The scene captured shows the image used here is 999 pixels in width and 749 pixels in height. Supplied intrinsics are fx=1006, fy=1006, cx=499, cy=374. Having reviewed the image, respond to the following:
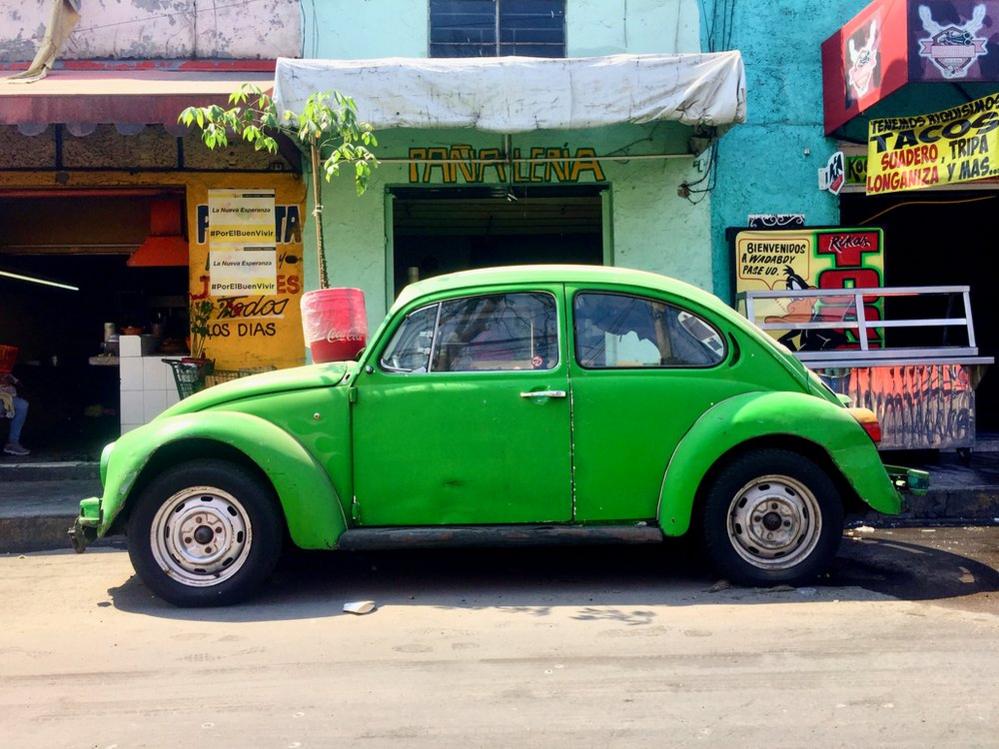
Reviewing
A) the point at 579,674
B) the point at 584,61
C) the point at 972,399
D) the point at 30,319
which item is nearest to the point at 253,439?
the point at 579,674

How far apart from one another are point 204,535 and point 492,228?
7.73m

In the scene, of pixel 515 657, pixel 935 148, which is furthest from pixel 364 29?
pixel 515 657

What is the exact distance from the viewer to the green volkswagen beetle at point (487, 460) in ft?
17.3

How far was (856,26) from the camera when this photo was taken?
378 inches

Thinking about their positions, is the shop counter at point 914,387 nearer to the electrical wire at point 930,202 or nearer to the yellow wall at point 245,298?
the electrical wire at point 930,202

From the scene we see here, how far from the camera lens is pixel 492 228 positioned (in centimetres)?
1241

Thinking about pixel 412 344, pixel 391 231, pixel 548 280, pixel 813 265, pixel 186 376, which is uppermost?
pixel 391 231

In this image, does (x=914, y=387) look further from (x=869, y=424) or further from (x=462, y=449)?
(x=462, y=449)

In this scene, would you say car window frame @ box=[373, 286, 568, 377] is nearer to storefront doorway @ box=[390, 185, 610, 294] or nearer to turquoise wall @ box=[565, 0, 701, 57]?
storefront doorway @ box=[390, 185, 610, 294]

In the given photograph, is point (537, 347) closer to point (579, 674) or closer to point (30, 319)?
point (579, 674)

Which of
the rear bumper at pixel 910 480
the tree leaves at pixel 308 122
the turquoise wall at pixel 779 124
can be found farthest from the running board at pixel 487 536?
the turquoise wall at pixel 779 124

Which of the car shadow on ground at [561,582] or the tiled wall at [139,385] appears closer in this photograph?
the car shadow on ground at [561,582]

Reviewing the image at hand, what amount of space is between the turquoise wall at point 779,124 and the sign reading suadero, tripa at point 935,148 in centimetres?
73

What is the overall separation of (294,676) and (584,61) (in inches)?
246
